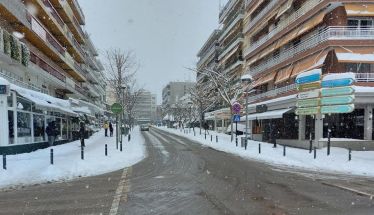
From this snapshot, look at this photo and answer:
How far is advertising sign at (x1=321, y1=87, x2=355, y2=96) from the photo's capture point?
A: 2111cm

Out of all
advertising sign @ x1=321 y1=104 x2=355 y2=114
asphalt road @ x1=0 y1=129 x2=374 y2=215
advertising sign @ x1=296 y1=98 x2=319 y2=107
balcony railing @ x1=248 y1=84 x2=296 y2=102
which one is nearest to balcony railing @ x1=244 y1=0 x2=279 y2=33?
balcony railing @ x1=248 y1=84 x2=296 y2=102

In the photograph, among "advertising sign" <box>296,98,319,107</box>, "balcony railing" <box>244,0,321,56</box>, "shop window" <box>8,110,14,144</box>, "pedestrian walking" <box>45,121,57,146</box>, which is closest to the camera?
"shop window" <box>8,110,14,144</box>

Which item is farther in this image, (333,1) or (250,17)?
(250,17)

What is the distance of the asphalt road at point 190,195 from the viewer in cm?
862

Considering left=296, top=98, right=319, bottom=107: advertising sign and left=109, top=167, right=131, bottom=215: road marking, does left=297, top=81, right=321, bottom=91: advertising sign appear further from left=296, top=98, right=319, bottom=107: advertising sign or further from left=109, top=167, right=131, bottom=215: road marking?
left=109, top=167, right=131, bottom=215: road marking

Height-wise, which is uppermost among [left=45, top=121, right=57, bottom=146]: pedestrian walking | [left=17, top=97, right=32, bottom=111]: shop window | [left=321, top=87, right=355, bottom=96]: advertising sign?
[left=321, top=87, right=355, bottom=96]: advertising sign

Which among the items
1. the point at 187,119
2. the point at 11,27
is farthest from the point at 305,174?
the point at 187,119

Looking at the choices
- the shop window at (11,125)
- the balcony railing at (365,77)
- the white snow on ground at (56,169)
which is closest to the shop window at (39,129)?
the shop window at (11,125)

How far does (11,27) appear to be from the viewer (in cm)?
2628

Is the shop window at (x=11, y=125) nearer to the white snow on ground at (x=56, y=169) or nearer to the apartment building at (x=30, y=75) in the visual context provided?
the apartment building at (x=30, y=75)

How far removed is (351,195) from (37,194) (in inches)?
340

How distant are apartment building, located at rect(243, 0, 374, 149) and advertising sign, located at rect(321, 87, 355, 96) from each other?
447 cm

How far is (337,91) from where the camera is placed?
2184cm

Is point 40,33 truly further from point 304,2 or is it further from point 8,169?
point 304,2
